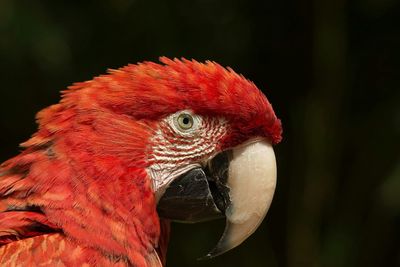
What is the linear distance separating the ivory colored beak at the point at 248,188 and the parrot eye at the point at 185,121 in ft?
0.34

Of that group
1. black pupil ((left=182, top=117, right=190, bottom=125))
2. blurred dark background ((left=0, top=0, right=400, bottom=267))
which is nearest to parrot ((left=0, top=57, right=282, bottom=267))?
black pupil ((left=182, top=117, right=190, bottom=125))

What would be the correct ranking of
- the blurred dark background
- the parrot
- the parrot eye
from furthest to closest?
the blurred dark background < the parrot eye < the parrot

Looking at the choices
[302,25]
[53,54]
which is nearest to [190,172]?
[53,54]

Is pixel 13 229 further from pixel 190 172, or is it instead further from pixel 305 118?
pixel 305 118

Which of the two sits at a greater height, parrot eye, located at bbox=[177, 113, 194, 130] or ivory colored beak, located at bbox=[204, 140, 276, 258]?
parrot eye, located at bbox=[177, 113, 194, 130]

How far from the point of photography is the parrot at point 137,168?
1.33 m

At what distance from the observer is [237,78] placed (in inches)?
57.3

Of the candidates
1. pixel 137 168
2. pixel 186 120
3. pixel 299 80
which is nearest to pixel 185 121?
pixel 186 120

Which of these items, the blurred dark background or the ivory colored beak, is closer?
the ivory colored beak

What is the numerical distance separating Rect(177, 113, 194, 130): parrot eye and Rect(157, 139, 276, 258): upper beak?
8cm

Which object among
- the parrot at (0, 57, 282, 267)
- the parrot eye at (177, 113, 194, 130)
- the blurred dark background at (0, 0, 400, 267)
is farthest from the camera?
the blurred dark background at (0, 0, 400, 267)

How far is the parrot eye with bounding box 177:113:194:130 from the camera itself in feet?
4.72

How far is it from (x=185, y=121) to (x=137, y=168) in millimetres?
132

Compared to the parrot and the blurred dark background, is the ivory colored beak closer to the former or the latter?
the parrot
